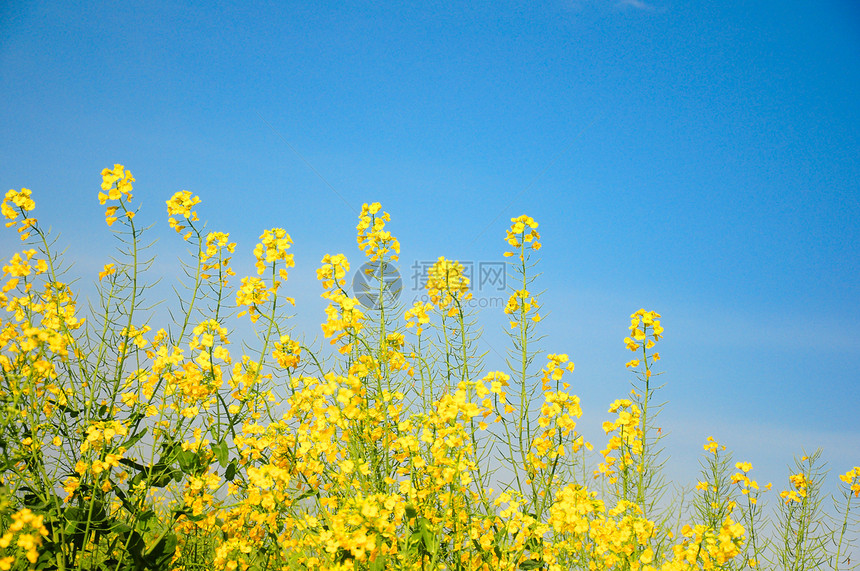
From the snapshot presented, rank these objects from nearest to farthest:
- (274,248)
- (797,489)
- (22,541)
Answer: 1. (22,541)
2. (274,248)
3. (797,489)

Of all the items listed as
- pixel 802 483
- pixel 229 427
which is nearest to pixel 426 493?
pixel 229 427

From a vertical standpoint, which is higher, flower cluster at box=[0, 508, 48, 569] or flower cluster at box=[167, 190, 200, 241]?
flower cluster at box=[167, 190, 200, 241]

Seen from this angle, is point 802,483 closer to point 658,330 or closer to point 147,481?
point 658,330

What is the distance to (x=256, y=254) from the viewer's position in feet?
9.35

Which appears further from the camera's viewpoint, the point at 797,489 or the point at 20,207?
the point at 797,489

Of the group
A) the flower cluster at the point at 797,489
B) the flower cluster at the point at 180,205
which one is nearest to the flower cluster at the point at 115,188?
the flower cluster at the point at 180,205

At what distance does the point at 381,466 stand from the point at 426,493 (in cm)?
41

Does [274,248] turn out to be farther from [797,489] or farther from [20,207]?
[797,489]

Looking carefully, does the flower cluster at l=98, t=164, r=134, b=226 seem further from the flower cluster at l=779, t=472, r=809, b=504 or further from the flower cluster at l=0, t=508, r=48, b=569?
the flower cluster at l=779, t=472, r=809, b=504

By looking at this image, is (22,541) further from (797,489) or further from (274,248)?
(797,489)

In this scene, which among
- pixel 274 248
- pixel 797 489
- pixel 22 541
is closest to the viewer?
pixel 22 541

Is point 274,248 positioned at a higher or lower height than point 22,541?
higher

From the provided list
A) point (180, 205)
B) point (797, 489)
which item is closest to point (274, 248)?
point (180, 205)

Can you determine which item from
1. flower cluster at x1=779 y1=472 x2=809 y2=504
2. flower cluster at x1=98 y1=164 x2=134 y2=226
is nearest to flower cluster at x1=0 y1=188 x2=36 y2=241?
flower cluster at x1=98 y1=164 x2=134 y2=226
